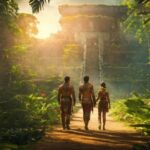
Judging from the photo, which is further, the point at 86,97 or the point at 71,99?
the point at 86,97

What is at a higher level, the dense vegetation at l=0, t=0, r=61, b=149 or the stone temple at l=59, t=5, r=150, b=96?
the stone temple at l=59, t=5, r=150, b=96

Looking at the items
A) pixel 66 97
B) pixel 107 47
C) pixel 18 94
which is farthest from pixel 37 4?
pixel 107 47

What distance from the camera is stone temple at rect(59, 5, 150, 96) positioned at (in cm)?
4138

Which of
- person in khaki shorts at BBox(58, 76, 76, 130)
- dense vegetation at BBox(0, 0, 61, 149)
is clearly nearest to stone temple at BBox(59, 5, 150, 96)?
dense vegetation at BBox(0, 0, 61, 149)

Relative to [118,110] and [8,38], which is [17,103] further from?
[8,38]

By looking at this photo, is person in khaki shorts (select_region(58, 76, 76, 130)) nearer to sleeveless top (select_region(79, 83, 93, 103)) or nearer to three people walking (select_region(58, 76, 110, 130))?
three people walking (select_region(58, 76, 110, 130))

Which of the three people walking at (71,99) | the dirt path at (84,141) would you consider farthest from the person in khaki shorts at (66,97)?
the dirt path at (84,141)

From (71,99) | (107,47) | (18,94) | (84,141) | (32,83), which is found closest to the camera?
(84,141)

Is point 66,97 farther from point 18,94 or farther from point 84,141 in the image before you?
point 18,94

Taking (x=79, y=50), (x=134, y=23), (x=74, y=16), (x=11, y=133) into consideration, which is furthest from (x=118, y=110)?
(x=74, y=16)

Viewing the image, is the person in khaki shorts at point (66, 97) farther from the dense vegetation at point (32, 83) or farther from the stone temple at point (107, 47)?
the stone temple at point (107, 47)

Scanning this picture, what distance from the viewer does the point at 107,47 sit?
49906mm

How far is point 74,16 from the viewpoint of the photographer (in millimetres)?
59156

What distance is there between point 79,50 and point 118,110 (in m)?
27.5
